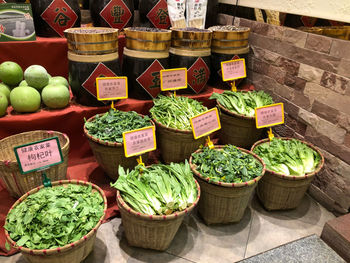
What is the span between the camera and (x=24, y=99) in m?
2.28

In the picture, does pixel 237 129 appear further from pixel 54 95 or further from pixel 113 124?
pixel 54 95

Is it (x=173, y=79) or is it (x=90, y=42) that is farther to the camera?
(x=173, y=79)

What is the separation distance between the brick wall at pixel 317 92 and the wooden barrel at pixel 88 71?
1.79 meters

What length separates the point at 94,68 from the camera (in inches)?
97.0

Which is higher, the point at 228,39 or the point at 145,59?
the point at 228,39

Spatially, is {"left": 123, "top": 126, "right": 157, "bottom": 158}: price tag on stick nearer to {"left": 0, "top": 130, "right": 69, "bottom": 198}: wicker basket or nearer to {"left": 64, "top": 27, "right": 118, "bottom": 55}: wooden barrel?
{"left": 0, "top": 130, "right": 69, "bottom": 198}: wicker basket

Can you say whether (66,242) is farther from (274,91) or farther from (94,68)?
(274,91)

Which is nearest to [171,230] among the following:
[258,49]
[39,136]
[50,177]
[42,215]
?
[42,215]

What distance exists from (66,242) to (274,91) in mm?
2683

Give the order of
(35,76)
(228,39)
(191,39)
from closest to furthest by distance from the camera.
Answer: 1. (35,76)
2. (191,39)
3. (228,39)

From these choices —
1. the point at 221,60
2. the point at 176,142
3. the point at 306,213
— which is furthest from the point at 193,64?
the point at 306,213

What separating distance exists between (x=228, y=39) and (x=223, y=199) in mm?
1846

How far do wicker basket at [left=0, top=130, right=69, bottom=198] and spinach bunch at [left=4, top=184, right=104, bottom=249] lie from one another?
19 cm

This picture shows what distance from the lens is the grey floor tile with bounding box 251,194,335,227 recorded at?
2590 mm
